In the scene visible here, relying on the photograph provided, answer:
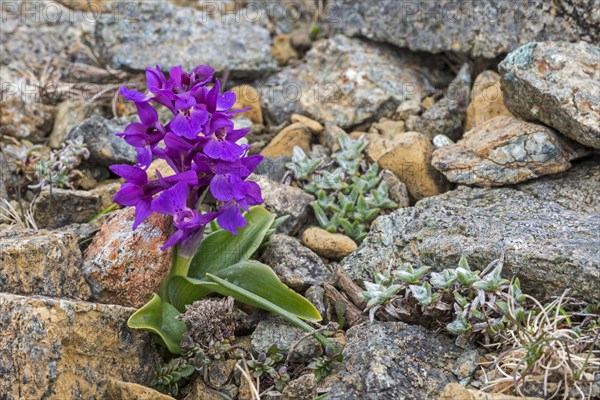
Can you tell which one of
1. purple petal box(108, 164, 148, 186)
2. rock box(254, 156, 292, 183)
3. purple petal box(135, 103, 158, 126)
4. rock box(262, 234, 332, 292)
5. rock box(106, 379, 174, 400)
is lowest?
rock box(106, 379, 174, 400)

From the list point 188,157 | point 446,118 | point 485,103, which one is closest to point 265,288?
point 188,157

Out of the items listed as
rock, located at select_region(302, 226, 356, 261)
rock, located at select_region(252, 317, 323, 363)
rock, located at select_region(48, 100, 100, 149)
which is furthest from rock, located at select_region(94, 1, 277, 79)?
rock, located at select_region(252, 317, 323, 363)

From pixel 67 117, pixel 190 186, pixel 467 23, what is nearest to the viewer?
pixel 190 186

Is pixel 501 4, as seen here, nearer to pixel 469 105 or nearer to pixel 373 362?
pixel 469 105

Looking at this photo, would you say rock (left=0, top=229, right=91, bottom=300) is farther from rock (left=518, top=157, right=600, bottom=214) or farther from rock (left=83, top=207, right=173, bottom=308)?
rock (left=518, top=157, right=600, bottom=214)

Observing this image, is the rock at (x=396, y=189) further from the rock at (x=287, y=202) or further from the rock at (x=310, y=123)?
the rock at (x=310, y=123)

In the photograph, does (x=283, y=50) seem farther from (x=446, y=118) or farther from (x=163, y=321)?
(x=163, y=321)
